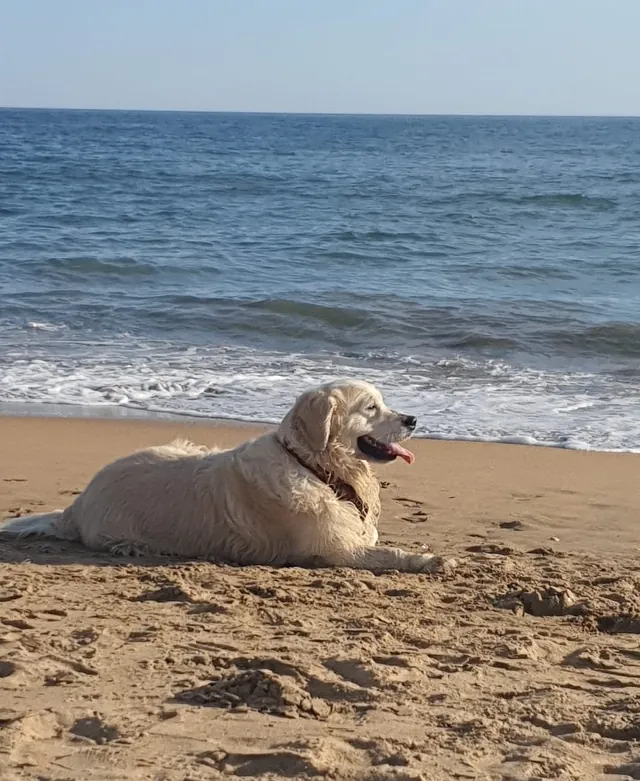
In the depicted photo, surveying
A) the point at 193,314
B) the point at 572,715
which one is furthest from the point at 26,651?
the point at 193,314

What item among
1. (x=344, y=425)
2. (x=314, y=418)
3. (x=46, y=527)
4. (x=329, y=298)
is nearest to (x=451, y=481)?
(x=344, y=425)

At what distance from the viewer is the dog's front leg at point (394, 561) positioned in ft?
18.1

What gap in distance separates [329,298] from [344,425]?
10.1 meters

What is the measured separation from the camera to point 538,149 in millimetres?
60531

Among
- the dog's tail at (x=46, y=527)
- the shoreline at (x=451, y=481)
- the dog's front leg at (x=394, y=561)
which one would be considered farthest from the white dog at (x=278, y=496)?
the shoreline at (x=451, y=481)

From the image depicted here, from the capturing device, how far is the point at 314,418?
18.7 feet

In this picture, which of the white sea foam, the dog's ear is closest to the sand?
the dog's ear

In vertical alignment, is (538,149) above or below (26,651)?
above

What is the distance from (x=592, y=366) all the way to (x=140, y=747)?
9.45 m

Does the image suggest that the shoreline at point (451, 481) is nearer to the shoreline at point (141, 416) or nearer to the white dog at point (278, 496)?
the shoreline at point (141, 416)

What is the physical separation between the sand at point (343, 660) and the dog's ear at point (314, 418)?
0.68m

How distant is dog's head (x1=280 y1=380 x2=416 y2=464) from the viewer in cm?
570

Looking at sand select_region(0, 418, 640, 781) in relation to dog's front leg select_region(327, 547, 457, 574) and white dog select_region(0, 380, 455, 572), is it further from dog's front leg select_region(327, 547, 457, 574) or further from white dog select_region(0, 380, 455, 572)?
white dog select_region(0, 380, 455, 572)

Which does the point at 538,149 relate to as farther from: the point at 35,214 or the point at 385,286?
the point at 385,286
